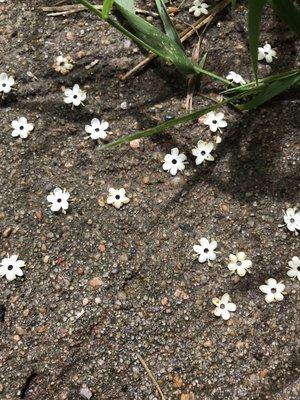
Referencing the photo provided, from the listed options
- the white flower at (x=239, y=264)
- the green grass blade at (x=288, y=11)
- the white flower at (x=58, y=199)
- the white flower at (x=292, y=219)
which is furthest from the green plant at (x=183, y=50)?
the white flower at (x=239, y=264)

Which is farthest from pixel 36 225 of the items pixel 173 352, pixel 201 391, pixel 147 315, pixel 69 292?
pixel 201 391

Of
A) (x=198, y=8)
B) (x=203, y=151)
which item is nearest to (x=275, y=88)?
(x=203, y=151)

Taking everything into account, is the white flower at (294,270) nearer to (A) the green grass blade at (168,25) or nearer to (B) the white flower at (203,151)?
(B) the white flower at (203,151)

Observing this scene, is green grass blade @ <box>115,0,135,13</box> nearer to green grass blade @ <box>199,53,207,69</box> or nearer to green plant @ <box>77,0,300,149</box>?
green plant @ <box>77,0,300,149</box>

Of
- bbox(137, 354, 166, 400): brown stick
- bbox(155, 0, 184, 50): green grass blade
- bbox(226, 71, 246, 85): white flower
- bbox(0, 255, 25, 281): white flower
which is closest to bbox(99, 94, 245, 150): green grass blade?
bbox(226, 71, 246, 85): white flower

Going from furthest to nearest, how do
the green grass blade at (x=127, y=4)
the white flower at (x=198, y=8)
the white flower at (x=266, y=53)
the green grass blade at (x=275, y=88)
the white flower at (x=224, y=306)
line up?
the white flower at (x=198, y=8) → the white flower at (x=266, y=53) → the green grass blade at (x=127, y=4) → the green grass blade at (x=275, y=88) → the white flower at (x=224, y=306)

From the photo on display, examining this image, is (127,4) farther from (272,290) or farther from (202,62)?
(272,290)

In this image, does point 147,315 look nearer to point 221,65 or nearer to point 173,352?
point 173,352
